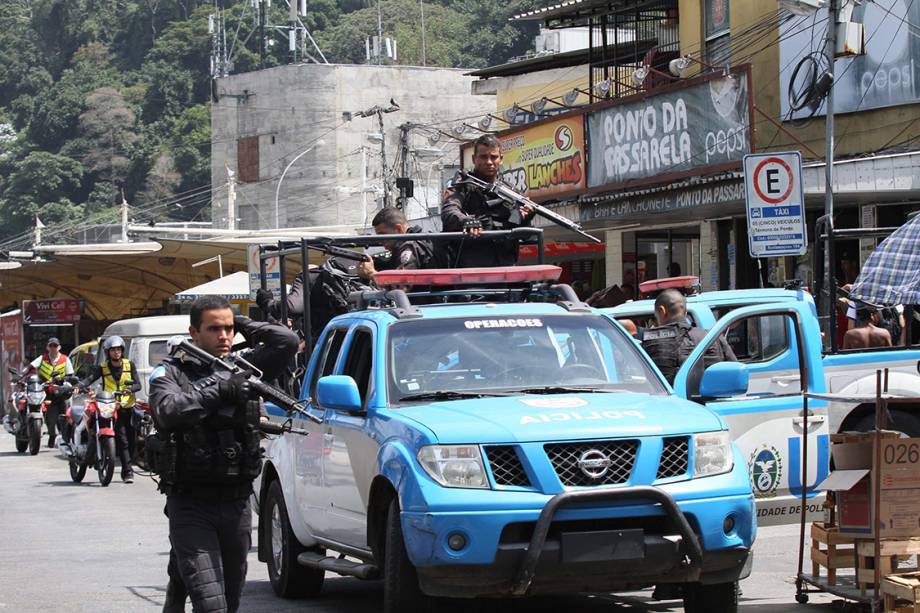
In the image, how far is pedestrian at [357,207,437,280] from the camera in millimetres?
11641

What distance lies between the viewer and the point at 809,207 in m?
23.1

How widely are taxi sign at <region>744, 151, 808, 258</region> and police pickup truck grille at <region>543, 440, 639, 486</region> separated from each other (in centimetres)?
751

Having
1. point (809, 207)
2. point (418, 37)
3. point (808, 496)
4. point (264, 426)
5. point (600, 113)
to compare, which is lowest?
point (808, 496)

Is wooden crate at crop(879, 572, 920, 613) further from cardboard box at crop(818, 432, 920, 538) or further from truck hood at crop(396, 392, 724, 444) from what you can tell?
truck hood at crop(396, 392, 724, 444)

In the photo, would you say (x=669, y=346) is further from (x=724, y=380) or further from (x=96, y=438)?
(x=96, y=438)

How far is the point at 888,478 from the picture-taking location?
328 inches

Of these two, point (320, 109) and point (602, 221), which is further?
point (320, 109)

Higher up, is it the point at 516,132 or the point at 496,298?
the point at 516,132

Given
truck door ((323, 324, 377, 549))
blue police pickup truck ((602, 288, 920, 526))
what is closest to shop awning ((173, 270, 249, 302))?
blue police pickup truck ((602, 288, 920, 526))

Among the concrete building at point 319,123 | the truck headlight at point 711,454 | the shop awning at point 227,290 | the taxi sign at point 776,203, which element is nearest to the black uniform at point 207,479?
the truck headlight at point 711,454

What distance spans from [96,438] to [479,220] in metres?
9.96

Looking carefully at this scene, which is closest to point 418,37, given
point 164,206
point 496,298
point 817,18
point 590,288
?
point 164,206

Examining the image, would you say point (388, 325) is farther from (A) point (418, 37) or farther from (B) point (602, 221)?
(A) point (418, 37)

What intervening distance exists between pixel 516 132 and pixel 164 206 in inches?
3237
